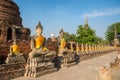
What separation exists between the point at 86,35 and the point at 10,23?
1561 centimetres

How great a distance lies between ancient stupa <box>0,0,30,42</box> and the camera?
19.2 metres

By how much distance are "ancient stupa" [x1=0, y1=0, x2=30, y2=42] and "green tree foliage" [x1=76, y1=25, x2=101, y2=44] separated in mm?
12526

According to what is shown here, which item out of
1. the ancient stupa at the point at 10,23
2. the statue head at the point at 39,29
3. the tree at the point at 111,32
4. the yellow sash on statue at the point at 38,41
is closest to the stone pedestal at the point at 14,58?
the yellow sash on statue at the point at 38,41

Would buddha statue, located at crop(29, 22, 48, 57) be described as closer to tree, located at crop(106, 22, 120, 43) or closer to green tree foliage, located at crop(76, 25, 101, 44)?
green tree foliage, located at crop(76, 25, 101, 44)

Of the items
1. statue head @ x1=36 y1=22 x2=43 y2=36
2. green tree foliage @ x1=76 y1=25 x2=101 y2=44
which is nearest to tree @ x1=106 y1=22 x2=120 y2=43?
green tree foliage @ x1=76 y1=25 x2=101 y2=44

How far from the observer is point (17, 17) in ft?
74.6

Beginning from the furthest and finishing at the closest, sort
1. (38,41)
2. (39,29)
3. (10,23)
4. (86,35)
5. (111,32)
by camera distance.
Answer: (111,32) < (86,35) < (10,23) < (39,29) < (38,41)

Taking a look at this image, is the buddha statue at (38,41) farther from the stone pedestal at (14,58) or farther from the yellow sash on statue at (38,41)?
the stone pedestal at (14,58)

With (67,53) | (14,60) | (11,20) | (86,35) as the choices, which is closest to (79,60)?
(67,53)

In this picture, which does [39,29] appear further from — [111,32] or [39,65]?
[111,32]

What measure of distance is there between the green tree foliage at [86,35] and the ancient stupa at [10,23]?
12.5m

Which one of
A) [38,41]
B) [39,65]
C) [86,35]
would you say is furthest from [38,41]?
[86,35]

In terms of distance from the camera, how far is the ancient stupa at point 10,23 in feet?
62.8

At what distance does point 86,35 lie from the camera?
33.0m
